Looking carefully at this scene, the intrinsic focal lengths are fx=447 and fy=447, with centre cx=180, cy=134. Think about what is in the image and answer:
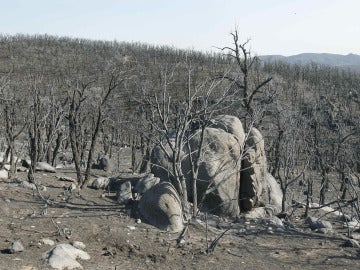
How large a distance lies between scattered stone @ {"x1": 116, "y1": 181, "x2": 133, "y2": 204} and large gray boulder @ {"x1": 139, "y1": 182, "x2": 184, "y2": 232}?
1082 millimetres

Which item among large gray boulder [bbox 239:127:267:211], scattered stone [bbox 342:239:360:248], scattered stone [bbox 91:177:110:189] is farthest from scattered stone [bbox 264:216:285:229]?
scattered stone [bbox 91:177:110:189]

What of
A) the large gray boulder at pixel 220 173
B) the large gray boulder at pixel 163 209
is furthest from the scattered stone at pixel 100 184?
the large gray boulder at pixel 163 209

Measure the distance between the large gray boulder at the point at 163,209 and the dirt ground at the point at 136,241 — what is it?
26cm

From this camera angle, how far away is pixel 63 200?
36.3 ft

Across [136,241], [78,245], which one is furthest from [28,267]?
[136,241]

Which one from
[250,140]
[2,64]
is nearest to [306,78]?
[2,64]

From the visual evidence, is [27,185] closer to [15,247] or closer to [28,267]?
[15,247]

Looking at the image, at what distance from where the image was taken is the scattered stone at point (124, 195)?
11.5m

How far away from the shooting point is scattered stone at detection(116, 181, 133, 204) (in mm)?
11528

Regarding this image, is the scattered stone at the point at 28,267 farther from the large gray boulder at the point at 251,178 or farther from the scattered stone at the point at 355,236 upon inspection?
the scattered stone at the point at 355,236

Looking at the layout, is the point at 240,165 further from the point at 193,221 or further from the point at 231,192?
the point at 193,221

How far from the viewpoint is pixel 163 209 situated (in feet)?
32.5

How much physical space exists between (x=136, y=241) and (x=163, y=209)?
1.31 meters

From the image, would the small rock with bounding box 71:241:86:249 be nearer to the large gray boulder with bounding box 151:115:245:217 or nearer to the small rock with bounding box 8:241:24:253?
the small rock with bounding box 8:241:24:253
